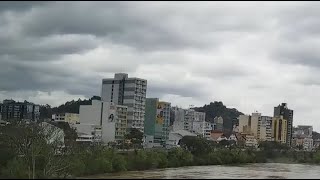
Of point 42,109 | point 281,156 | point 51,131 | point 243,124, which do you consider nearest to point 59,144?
point 51,131

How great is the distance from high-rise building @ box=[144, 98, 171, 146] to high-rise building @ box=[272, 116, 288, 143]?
30.9 meters

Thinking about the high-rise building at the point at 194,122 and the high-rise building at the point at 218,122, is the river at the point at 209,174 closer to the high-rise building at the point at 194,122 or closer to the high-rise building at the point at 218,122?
the high-rise building at the point at 194,122

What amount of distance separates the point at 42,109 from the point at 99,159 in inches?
3066

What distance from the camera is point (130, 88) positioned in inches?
3366

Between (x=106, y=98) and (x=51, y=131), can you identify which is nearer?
(x=51, y=131)

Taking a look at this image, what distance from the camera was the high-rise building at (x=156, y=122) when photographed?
82662 mm

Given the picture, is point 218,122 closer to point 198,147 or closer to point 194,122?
point 194,122

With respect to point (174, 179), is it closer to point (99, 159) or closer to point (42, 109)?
Answer: point (99, 159)

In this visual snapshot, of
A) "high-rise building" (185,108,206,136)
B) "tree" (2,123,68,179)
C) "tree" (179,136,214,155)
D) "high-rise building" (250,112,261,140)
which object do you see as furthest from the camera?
"high-rise building" (250,112,261,140)

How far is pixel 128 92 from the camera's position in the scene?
85.6 metres

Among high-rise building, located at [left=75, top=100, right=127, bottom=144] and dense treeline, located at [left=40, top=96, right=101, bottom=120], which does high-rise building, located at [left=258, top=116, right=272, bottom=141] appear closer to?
dense treeline, located at [left=40, top=96, right=101, bottom=120]

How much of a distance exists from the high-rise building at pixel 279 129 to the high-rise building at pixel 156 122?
30.9 meters

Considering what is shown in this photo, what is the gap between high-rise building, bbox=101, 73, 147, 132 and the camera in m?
81.6

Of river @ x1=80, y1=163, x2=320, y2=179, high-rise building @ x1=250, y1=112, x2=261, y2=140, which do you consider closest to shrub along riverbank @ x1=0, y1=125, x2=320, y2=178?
river @ x1=80, y1=163, x2=320, y2=179
